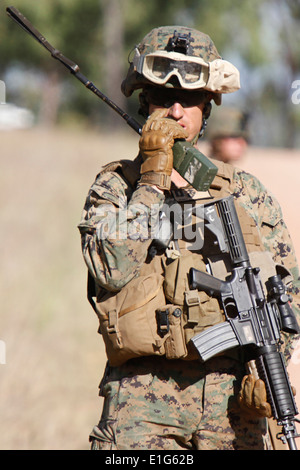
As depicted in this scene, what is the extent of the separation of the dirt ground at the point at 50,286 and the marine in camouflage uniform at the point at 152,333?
8.26 ft

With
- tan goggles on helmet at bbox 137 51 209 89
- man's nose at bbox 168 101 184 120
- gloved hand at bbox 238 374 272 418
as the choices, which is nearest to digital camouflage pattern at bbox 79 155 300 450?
gloved hand at bbox 238 374 272 418

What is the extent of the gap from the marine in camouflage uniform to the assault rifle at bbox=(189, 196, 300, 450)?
67mm

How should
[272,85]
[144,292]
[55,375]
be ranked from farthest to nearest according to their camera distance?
[272,85]
[55,375]
[144,292]

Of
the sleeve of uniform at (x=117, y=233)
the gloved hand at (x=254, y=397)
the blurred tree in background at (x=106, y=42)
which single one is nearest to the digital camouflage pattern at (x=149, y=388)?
the sleeve of uniform at (x=117, y=233)

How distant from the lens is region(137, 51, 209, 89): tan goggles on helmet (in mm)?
3334

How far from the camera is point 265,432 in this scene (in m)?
3.19

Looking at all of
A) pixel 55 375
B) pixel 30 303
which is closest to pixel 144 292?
pixel 55 375

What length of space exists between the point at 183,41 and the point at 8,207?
36.4 feet

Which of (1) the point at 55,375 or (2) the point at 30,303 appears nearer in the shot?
(1) the point at 55,375

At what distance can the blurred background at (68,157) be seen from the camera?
273 inches

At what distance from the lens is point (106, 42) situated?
26281 millimetres

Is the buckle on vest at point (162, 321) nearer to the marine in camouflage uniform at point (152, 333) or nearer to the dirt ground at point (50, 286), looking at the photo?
the marine in camouflage uniform at point (152, 333)

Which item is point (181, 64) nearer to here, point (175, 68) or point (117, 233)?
point (175, 68)

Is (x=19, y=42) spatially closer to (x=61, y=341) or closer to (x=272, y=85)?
(x=272, y=85)
